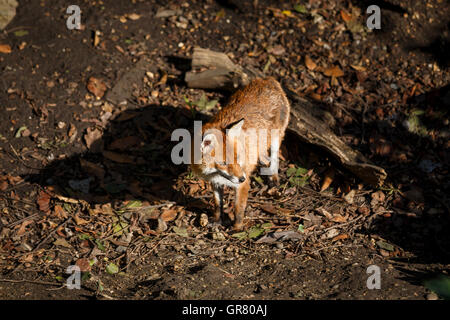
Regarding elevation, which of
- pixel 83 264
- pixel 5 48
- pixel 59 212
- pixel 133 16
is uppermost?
pixel 133 16

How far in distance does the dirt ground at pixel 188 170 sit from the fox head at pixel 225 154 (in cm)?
101

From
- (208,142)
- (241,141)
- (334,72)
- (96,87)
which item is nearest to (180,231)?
(208,142)

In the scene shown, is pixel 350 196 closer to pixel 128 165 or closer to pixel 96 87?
pixel 128 165

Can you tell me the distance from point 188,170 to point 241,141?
1475 millimetres

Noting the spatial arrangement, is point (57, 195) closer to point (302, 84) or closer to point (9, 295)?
point (9, 295)

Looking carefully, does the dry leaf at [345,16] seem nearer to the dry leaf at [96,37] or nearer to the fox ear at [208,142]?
the fox ear at [208,142]

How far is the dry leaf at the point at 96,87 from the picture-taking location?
7.31 m

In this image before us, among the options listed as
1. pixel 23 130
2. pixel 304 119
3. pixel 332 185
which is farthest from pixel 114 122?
pixel 332 185

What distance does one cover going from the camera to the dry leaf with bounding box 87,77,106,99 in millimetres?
7312

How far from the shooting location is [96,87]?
7348 millimetres

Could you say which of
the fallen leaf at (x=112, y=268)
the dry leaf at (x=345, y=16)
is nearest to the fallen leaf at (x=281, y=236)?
the fallen leaf at (x=112, y=268)

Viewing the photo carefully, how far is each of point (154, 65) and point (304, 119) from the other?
317cm

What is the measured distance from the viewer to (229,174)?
207 inches

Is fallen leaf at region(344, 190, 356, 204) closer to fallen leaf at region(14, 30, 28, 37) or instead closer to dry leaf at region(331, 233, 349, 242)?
dry leaf at region(331, 233, 349, 242)
